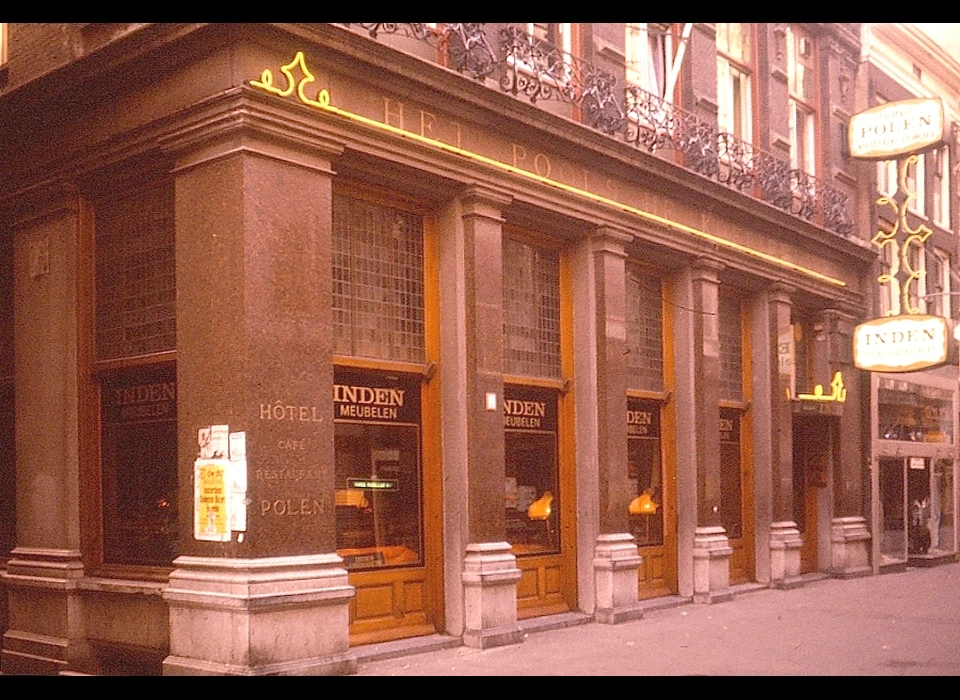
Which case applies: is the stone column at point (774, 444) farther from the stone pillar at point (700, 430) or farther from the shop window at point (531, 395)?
the shop window at point (531, 395)

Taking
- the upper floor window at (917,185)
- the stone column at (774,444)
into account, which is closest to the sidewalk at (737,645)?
the stone column at (774,444)

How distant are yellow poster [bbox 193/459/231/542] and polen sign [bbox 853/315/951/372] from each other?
14.1 metres

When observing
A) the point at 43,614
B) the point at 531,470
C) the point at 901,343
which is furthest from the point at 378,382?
the point at 901,343

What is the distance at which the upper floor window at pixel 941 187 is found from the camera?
91.5 ft

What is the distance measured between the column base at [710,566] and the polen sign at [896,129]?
7.86m

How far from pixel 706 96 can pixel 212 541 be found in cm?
1106

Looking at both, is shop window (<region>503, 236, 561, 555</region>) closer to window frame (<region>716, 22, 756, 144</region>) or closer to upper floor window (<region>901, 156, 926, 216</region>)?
window frame (<region>716, 22, 756, 144</region>)

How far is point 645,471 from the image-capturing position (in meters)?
17.4

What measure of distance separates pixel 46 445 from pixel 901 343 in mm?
14880

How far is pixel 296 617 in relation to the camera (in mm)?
10797

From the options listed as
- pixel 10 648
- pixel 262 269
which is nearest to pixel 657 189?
pixel 262 269

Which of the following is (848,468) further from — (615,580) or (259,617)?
(259,617)

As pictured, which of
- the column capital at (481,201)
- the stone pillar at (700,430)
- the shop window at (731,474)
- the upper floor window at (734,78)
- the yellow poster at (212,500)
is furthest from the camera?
the upper floor window at (734,78)

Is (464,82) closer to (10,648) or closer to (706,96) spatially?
(706,96)
